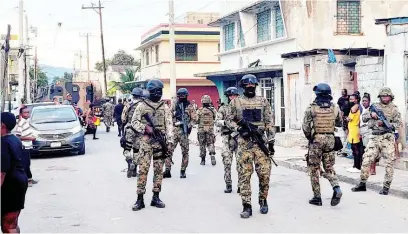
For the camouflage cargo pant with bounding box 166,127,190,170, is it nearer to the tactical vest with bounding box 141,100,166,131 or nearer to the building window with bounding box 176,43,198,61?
the tactical vest with bounding box 141,100,166,131

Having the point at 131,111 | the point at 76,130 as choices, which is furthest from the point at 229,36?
the point at 131,111

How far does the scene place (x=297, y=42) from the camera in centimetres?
2181

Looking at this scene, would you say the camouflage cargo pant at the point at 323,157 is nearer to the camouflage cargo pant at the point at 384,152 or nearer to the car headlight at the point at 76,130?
the camouflage cargo pant at the point at 384,152

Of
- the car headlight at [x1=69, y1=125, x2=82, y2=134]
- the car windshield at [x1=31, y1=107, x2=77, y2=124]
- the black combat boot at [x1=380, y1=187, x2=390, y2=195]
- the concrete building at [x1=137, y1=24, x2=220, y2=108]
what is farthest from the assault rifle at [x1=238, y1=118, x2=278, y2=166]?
the concrete building at [x1=137, y1=24, x2=220, y2=108]

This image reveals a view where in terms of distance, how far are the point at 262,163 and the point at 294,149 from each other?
31.6 ft

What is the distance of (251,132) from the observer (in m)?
7.44

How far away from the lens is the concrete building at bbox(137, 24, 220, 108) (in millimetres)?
38550

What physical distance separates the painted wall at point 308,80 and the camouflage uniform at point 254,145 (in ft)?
31.9

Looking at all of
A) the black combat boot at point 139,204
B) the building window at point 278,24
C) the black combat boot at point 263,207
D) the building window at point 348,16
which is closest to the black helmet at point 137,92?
the black combat boot at point 139,204

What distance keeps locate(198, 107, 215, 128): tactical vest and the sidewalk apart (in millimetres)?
2359

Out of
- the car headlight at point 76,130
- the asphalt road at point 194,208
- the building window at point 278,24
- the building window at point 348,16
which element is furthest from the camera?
the building window at point 278,24

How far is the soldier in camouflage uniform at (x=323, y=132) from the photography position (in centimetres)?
811

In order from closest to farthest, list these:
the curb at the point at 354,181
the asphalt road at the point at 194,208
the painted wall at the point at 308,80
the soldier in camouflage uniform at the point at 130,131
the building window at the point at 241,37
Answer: the asphalt road at the point at 194,208
the curb at the point at 354,181
the soldier in camouflage uniform at the point at 130,131
the painted wall at the point at 308,80
the building window at the point at 241,37

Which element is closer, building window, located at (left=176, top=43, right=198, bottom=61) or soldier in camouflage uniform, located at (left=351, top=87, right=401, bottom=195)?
Result: soldier in camouflage uniform, located at (left=351, top=87, right=401, bottom=195)
